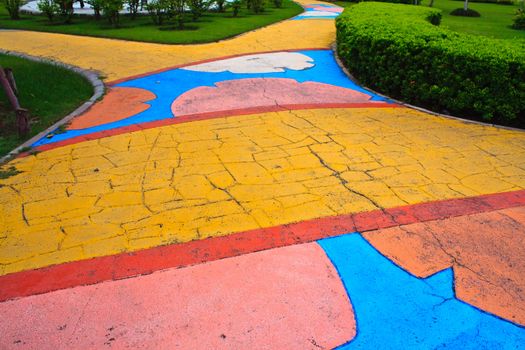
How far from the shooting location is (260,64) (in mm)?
8867

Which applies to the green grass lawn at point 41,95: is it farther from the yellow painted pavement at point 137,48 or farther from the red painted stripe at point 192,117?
the yellow painted pavement at point 137,48

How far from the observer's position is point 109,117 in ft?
19.7

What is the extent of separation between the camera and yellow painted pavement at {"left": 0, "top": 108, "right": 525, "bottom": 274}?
3.33 m

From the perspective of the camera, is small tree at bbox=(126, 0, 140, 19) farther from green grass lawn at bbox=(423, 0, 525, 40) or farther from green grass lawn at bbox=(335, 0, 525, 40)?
green grass lawn at bbox=(423, 0, 525, 40)

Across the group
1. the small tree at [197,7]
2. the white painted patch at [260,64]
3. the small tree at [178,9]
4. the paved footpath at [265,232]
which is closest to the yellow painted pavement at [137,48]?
the white painted patch at [260,64]

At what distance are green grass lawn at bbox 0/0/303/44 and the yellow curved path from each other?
688 cm

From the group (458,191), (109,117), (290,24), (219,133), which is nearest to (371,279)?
(458,191)

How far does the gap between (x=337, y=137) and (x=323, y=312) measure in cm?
296

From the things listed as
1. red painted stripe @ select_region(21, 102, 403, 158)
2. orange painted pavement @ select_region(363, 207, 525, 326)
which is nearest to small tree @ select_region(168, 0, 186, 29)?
red painted stripe @ select_region(21, 102, 403, 158)

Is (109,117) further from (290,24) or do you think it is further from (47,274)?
(290,24)

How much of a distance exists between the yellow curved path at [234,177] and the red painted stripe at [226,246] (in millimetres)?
95

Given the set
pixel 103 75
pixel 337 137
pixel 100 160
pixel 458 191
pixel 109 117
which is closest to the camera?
pixel 458 191

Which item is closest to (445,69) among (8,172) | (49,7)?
(8,172)

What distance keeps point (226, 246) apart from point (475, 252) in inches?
76.6
